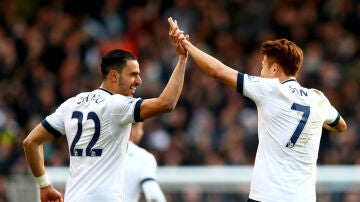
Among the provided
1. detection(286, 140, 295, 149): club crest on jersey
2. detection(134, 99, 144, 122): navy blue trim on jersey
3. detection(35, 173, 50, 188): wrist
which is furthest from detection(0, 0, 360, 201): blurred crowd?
detection(134, 99, 144, 122): navy blue trim on jersey

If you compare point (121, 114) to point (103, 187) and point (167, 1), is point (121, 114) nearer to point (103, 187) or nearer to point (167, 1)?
point (103, 187)

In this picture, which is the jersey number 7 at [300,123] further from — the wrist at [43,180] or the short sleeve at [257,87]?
the wrist at [43,180]

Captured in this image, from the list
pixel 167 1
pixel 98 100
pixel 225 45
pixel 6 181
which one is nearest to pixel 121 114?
pixel 98 100

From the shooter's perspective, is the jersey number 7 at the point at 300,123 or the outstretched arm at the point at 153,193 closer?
the jersey number 7 at the point at 300,123

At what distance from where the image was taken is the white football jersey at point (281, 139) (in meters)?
7.76

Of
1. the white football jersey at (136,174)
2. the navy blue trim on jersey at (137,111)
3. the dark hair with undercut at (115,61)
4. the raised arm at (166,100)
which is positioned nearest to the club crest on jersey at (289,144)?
the raised arm at (166,100)

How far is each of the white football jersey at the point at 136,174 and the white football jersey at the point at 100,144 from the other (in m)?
1.45

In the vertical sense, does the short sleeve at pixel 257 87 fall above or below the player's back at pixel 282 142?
above

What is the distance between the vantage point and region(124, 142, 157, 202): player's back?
9.31 meters

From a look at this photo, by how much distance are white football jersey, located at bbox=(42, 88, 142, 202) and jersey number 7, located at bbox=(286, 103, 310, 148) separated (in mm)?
1163

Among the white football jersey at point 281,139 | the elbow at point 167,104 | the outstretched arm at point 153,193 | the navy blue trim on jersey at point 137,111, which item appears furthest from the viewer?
the outstretched arm at point 153,193

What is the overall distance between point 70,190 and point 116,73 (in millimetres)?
951

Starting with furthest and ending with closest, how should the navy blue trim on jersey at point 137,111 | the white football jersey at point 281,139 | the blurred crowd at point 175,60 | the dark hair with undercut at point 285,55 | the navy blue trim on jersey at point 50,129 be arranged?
the blurred crowd at point 175,60, the navy blue trim on jersey at point 50,129, the dark hair with undercut at point 285,55, the white football jersey at point 281,139, the navy blue trim on jersey at point 137,111

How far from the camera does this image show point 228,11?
17.6 m
